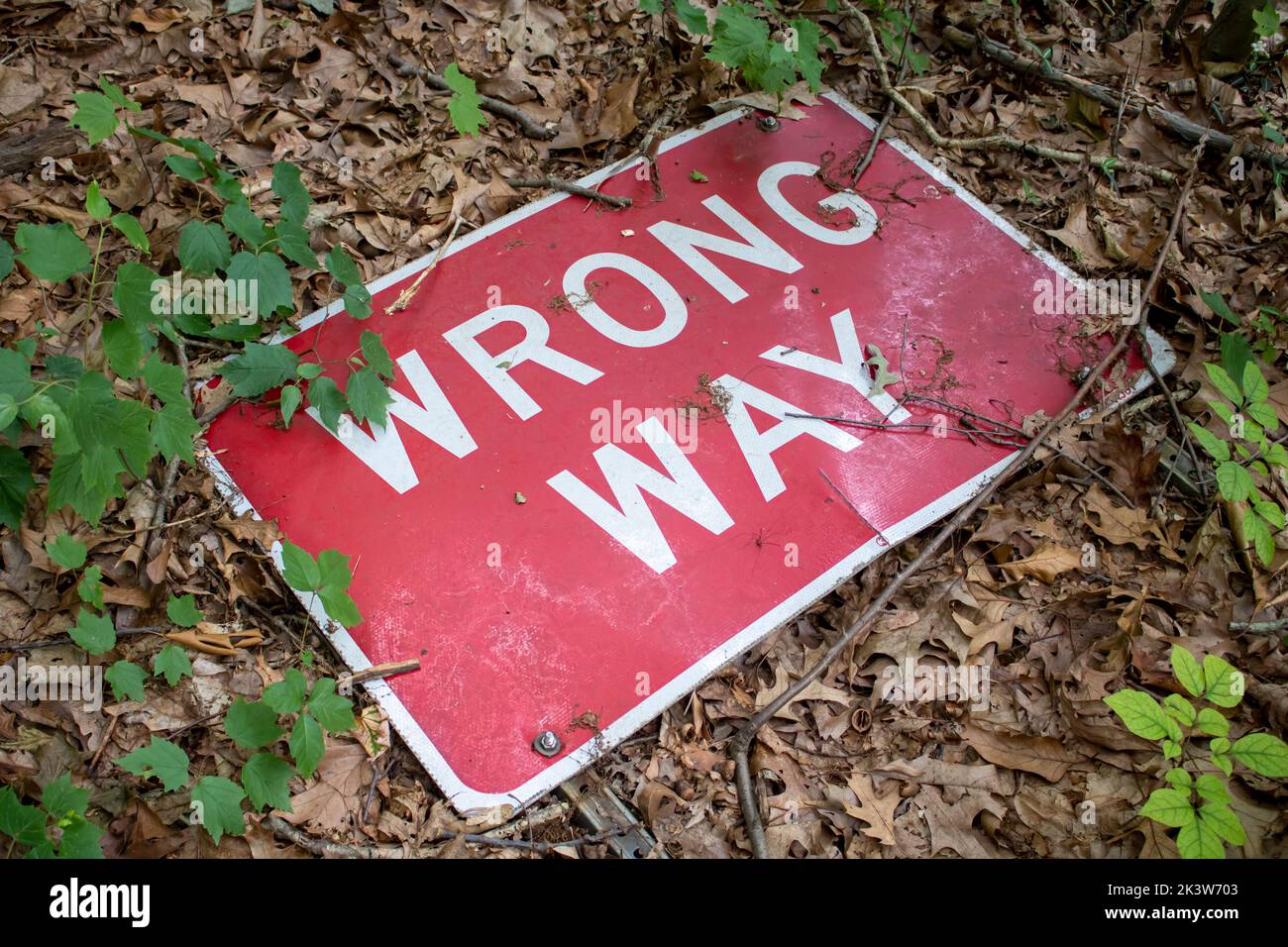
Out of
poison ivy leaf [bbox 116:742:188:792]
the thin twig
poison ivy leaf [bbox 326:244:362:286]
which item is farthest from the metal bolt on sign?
the thin twig

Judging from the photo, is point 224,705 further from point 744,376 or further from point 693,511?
point 744,376

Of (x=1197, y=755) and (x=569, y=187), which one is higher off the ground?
(x=569, y=187)

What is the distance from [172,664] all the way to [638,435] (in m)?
1.66

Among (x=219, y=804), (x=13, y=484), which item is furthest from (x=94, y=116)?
(x=219, y=804)

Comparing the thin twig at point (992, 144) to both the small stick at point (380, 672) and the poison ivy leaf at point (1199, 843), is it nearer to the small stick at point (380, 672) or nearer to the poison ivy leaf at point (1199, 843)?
the poison ivy leaf at point (1199, 843)

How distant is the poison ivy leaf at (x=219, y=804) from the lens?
7.88ft

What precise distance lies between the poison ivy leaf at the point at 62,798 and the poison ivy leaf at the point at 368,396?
1.40 m

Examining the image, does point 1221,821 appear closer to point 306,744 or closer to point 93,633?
point 306,744

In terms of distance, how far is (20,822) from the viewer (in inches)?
88.2

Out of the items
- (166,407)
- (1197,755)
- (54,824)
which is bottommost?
(54,824)

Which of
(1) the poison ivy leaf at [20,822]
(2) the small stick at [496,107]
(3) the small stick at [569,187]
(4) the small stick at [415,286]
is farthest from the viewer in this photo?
(2) the small stick at [496,107]

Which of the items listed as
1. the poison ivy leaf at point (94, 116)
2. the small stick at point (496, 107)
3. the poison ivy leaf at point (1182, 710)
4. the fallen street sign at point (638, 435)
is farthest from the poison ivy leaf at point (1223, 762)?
the poison ivy leaf at point (94, 116)

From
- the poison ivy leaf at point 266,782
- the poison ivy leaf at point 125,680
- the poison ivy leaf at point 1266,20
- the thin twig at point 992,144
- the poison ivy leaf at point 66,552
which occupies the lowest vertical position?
the poison ivy leaf at point 266,782

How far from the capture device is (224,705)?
9.20ft
